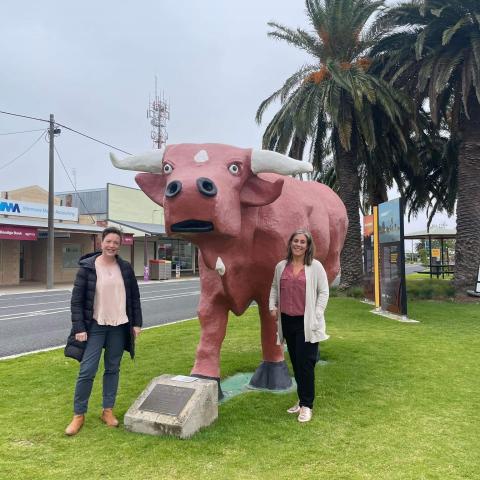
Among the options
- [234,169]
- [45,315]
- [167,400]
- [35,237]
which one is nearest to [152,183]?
[234,169]

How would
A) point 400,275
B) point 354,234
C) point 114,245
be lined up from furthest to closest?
point 354,234 → point 400,275 → point 114,245

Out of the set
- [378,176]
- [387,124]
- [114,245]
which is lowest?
[114,245]

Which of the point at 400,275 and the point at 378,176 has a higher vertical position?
the point at 378,176

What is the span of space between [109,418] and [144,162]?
6.87 ft

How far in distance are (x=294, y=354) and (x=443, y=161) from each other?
15.8 m

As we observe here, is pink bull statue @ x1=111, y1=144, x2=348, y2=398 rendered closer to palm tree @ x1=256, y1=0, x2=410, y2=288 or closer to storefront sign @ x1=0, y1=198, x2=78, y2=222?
palm tree @ x1=256, y1=0, x2=410, y2=288

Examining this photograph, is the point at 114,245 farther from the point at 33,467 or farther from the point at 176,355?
the point at 176,355

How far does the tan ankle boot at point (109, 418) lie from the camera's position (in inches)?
161

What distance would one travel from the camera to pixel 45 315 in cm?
1192

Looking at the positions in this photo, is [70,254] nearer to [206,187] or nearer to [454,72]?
[454,72]

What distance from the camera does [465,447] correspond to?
3631 mm

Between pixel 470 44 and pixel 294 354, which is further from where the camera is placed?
pixel 470 44

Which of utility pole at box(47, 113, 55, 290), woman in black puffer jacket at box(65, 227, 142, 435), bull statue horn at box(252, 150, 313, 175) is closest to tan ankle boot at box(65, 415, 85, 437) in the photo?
woman in black puffer jacket at box(65, 227, 142, 435)

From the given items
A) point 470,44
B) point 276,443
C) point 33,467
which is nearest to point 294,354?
point 276,443
